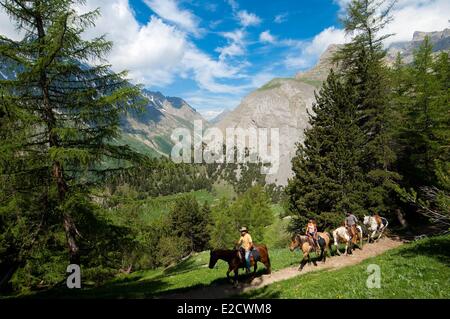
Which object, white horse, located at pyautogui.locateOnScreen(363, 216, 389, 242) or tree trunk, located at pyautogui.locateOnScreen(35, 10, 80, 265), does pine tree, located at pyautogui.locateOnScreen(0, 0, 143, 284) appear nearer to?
tree trunk, located at pyautogui.locateOnScreen(35, 10, 80, 265)

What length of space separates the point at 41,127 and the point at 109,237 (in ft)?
21.7

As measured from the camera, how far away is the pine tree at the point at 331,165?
34.2 metres

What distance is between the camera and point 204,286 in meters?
20.1

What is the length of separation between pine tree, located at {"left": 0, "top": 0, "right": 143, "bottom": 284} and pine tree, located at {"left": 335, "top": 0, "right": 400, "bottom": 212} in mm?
28012

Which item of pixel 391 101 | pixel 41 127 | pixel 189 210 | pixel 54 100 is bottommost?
pixel 189 210

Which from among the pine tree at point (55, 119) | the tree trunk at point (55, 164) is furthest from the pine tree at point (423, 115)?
the tree trunk at point (55, 164)

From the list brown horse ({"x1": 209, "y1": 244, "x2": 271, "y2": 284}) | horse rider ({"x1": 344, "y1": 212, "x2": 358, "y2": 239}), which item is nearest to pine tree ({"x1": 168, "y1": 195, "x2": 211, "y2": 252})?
horse rider ({"x1": 344, "y1": 212, "x2": 358, "y2": 239})

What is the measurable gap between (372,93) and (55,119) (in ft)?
107

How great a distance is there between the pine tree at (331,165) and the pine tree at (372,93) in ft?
4.05

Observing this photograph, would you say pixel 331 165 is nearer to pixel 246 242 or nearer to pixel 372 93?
pixel 372 93

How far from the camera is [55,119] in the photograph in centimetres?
1593

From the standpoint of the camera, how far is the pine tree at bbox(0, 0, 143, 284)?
46.6 feet
